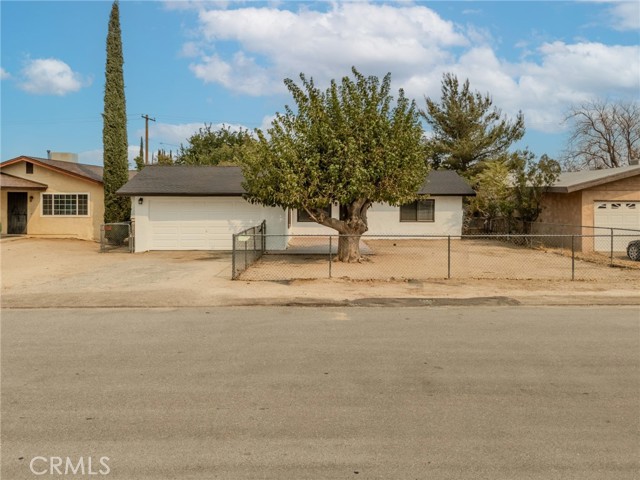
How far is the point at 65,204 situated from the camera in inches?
1129

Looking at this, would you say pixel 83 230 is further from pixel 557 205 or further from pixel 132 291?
pixel 557 205

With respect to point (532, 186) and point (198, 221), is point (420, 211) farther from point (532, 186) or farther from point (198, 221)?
point (198, 221)

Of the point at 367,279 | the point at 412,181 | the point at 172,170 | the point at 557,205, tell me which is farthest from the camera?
the point at 172,170

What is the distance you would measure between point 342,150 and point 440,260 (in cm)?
610

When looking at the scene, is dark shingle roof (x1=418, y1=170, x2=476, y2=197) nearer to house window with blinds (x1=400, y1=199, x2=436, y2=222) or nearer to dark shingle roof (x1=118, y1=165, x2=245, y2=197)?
house window with blinds (x1=400, y1=199, x2=436, y2=222)

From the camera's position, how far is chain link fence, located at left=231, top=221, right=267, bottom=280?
14.9 metres

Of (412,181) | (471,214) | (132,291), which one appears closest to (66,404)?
(132,291)

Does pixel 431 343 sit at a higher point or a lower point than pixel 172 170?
lower

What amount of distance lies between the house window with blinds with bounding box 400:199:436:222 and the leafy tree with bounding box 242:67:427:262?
473 inches

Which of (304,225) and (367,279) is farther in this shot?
(304,225)

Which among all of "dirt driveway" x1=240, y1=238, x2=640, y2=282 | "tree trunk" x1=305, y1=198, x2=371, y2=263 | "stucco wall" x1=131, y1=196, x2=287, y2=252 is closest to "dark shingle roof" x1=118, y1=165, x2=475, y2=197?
"stucco wall" x1=131, y1=196, x2=287, y2=252

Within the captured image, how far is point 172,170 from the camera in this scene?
2662 cm

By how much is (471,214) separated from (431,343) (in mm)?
27696

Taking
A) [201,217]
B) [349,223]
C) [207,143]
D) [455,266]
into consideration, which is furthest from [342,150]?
[207,143]
